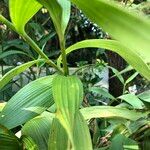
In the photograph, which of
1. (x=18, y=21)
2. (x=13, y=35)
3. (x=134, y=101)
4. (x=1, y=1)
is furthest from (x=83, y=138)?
(x=13, y=35)

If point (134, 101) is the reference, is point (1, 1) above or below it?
above

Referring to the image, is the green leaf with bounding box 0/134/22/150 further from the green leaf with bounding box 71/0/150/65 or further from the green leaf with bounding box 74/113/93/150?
the green leaf with bounding box 71/0/150/65

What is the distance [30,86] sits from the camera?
56cm

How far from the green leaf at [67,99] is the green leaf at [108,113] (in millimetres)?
107

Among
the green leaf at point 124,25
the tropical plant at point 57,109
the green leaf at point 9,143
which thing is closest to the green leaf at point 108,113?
the tropical plant at point 57,109

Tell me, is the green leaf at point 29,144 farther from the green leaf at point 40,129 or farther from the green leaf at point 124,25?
the green leaf at point 124,25

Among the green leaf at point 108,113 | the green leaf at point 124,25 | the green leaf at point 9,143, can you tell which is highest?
the green leaf at point 124,25

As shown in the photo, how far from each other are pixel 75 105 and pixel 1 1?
6.32 feet

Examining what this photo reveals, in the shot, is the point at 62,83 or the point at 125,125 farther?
the point at 125,125

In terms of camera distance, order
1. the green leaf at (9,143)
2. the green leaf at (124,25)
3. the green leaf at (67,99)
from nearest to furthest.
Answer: the green leaf at (124,25) → the green leaf at (67,99) → the green leaf at (9,143)

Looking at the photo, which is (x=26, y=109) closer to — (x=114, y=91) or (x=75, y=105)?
(x=75, y=105)

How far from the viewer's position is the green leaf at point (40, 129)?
0.51 meters

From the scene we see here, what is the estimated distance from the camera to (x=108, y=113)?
22.0 inches

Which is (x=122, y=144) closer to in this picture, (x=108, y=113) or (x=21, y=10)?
(x=108, y=113)
